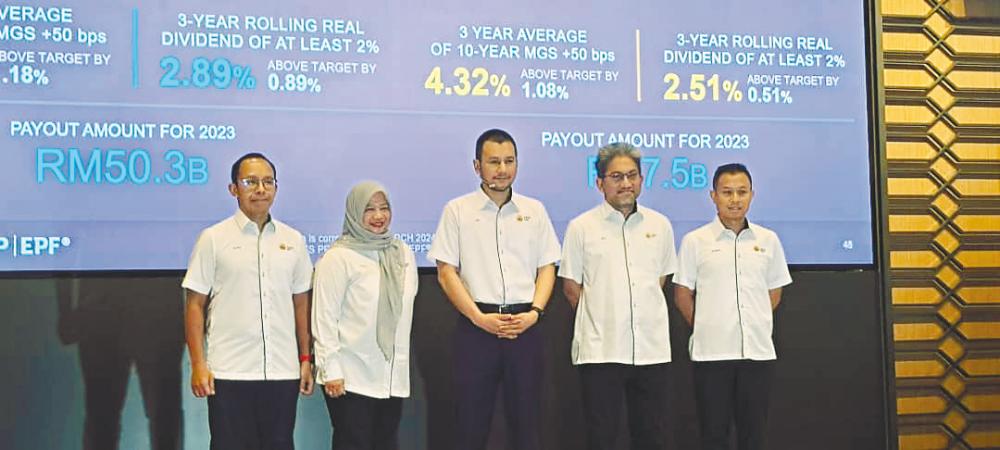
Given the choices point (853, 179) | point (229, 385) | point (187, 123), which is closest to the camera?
point (229, 385)

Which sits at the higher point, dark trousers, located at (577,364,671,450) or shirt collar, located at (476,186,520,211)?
shirt collar, located at (476,186,520,211)

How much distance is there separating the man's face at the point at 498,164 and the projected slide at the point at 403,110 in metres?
0.42

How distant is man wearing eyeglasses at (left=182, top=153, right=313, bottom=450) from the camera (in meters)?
3.46

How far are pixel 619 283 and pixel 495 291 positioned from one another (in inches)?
17.6

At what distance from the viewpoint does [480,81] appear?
Answer: 13.9ft

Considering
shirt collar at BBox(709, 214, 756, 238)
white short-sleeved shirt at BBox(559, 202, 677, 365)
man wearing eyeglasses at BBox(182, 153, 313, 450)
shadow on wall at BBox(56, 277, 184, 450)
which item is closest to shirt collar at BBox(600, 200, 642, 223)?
white short-sleeved shirt at BBox(559, 202, 677, 365)

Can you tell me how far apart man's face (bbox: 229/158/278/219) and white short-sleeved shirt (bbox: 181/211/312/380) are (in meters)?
0.04

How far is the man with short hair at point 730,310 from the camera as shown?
391 cm

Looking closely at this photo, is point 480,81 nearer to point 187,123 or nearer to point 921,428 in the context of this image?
point 187,123

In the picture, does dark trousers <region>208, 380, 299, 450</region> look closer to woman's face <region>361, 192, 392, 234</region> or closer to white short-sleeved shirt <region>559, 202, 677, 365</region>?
woman's face <region>361, 192, 392, 234</region>

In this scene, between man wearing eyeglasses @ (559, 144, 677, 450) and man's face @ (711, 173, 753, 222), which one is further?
man's face @ (711, 173, 753, 222)

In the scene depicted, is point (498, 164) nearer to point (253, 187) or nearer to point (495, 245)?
point (495, 245)

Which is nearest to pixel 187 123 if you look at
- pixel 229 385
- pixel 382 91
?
pixel 382 91

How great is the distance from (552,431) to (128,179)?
1.88m
